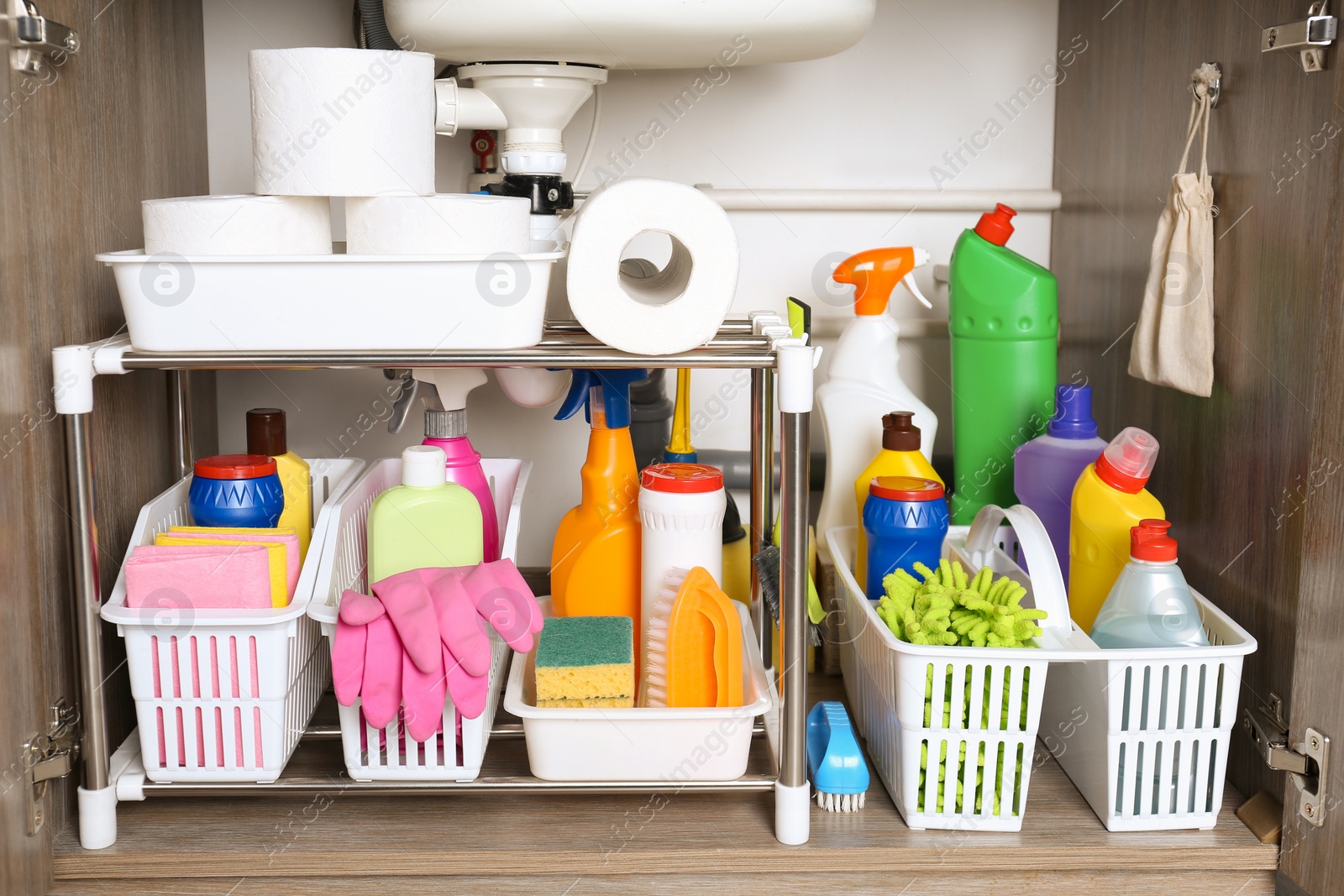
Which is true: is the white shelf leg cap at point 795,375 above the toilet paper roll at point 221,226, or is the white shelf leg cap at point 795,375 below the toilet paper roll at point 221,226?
below

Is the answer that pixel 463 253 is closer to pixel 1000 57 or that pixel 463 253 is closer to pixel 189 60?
pixel 189 60

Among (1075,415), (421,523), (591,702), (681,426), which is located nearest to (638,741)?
(591,702)

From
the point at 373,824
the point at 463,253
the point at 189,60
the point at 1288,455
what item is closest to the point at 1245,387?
the point at 1288,455

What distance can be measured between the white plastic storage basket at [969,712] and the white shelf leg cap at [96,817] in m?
0.65

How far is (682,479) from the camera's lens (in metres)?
1.05

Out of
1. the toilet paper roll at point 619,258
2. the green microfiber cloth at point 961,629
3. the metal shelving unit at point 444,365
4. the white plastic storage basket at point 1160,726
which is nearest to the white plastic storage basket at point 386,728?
the metal shelving unit at point 444,365

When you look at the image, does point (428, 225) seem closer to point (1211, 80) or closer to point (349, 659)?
point (349, 659)

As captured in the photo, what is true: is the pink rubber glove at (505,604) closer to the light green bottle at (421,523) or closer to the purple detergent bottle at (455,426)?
the light green bottle at (421,523)

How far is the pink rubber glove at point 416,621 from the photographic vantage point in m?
0.89

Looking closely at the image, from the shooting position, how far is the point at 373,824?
99cm

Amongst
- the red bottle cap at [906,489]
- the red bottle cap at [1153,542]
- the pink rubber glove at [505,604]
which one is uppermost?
the red bottle cap at [906,489]

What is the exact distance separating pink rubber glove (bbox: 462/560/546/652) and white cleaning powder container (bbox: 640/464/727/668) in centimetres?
16

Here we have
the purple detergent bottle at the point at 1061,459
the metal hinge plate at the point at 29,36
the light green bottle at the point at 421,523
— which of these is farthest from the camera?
the purple detergent bottle at the point at 1061,459

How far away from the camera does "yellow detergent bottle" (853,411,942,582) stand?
3.87 feet
